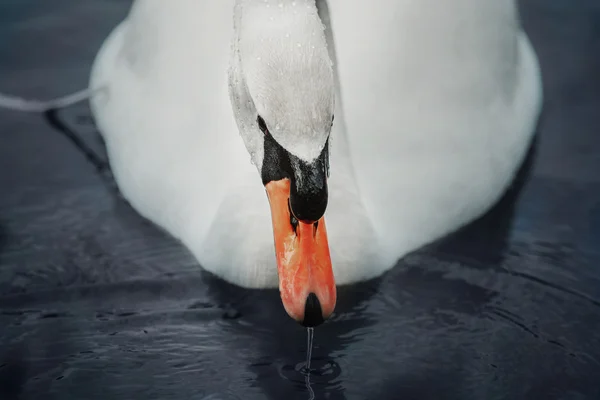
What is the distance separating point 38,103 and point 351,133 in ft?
6.83

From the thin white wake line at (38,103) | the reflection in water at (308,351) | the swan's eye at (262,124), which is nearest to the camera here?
the swan's eye at (262,124)

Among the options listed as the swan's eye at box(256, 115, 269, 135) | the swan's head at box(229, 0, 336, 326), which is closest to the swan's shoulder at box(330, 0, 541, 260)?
the swan's head at box(229, 0, 336, 326)

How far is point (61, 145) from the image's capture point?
664 centimetres

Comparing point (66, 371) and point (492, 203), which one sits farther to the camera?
point (492, 203)

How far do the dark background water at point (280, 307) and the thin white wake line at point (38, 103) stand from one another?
23 centimetres

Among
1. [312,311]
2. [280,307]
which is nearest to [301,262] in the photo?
[312,311]

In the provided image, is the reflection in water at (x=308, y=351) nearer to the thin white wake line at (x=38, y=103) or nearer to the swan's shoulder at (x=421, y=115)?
the swan's shoulder at (x=421, y=115)

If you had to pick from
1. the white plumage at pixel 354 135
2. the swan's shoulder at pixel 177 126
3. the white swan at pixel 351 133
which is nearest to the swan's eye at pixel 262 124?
the white swan at pixel 351 133

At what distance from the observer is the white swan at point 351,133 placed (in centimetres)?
543

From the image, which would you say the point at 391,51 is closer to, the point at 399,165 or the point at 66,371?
the point at 399,165

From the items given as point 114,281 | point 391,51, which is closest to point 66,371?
point 114,281

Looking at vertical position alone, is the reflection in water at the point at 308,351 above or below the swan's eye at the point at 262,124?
below

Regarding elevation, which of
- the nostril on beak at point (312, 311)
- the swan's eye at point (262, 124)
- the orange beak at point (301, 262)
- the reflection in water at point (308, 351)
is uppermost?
the swan's eye at point (262, 124)

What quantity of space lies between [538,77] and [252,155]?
7.30 ft
